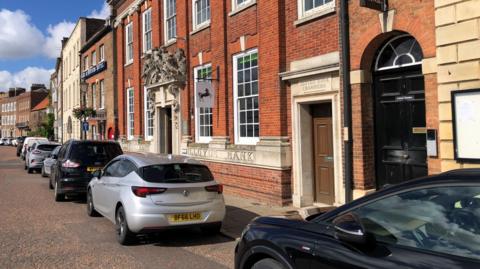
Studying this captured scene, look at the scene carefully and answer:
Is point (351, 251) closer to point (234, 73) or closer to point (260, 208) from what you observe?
point (260, 208)

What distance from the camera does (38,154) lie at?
23.0m

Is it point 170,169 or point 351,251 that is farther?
point 170,169

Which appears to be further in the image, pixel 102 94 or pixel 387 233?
pixel 102 94

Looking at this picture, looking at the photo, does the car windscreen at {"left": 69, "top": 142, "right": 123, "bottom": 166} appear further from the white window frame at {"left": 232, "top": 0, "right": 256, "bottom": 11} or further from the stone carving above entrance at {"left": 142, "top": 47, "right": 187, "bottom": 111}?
the white window frame at {"left": 232, "top": 0, "right": 256, "bottom": 11}

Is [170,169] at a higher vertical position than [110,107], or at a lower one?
lower

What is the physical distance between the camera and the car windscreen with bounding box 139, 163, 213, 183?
7707mm

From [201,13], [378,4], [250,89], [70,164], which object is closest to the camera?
[378,4]

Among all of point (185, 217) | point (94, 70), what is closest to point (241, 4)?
point (185, 217)

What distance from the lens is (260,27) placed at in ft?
39.5

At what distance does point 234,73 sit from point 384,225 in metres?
10.7

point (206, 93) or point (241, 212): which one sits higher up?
point (206, 93)

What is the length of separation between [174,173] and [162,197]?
1.83 ft

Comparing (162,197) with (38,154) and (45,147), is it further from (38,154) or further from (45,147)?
(45,147)

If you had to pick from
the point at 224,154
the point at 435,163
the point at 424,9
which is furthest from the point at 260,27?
the point at 435,163
